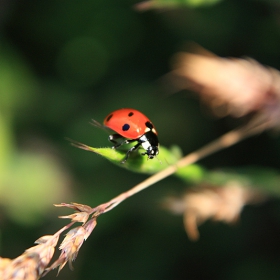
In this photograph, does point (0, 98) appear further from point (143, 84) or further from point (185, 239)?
point (185, 239)

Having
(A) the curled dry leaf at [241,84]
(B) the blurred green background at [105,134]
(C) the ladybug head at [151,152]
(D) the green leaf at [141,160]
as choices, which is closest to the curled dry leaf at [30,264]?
(D) the green leaf at [141,160]

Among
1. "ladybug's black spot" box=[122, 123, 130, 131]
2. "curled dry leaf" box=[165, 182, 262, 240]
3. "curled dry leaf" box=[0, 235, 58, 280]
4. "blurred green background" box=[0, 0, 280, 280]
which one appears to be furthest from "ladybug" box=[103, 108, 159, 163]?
"blurred green background" box=[0, 0, 280, 280]

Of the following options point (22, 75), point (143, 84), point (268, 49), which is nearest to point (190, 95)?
point (143, 84)

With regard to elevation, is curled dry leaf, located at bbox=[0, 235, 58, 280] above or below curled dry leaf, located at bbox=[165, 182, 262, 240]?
below

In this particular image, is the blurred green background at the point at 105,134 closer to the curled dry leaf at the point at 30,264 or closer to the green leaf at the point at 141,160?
the green leaf at the point at 141,160

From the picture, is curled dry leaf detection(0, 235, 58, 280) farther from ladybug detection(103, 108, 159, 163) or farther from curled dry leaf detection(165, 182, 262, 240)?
curled dry leaf detection(165, 182, 262, 240)

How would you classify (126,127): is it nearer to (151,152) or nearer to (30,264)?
(151,152)
